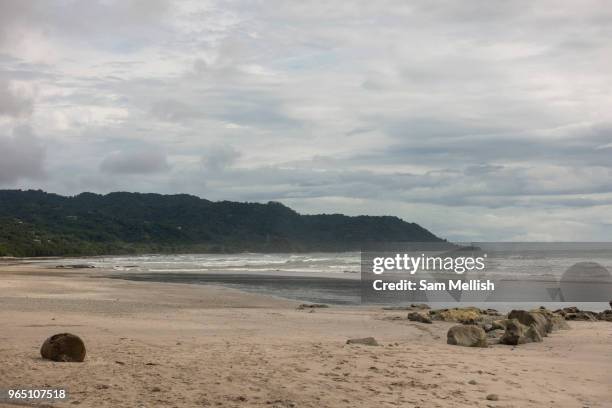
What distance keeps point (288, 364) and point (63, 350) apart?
11.0 feet

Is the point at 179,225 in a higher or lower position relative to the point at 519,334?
higher

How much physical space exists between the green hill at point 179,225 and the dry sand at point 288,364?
8289cm

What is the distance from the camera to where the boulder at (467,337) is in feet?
44.5

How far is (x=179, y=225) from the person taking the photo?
479 feet

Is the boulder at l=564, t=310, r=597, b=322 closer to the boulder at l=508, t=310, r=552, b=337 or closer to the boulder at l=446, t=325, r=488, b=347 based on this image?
the boulder at l=508, t=310, r=552, b=337

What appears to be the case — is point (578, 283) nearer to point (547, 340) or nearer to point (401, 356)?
point (547, 340)

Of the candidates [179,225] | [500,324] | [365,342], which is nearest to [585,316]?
[500,324]

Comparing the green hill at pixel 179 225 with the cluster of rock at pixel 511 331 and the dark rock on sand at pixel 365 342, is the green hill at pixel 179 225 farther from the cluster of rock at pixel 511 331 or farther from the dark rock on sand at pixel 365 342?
the dark rock on sand at pixel 365 342

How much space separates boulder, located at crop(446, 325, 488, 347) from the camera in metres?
13.6

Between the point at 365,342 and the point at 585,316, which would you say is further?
the point at 585,316

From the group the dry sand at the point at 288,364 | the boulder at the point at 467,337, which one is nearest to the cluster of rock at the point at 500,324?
the boulder at the point at 467,337

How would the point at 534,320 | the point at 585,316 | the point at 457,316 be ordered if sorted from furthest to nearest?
the point at 585,316 → the point at 457,316 → the point at 534,320

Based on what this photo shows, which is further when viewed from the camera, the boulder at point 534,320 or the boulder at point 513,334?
the boulder at point 534,320

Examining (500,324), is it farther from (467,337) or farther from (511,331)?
(467,337)
